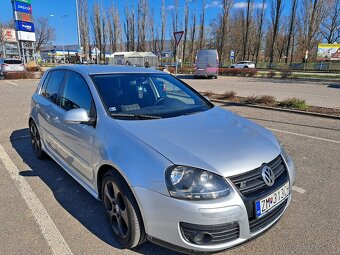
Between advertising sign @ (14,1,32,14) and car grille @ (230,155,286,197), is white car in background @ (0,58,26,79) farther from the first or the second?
car grille @ (230,155,286,197)

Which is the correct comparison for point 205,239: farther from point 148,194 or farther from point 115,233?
point 115,233

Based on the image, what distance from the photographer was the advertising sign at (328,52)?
4081 centimetres

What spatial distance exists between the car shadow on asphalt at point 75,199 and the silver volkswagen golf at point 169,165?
0.54ft

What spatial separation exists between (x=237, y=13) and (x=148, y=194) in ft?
207

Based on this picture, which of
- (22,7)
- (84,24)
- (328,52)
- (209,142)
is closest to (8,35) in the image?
(84,24)

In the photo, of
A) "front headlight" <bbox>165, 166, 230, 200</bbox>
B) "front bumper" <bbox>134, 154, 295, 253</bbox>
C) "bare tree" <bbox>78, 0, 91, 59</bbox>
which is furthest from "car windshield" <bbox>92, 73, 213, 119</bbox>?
"bare tree" <bbox>78, 0, 91, 59</bbox>

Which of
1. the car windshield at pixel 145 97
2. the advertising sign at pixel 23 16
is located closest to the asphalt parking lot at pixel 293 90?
the car windshield at pixel 145 97

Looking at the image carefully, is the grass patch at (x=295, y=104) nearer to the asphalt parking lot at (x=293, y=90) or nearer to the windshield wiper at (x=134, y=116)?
the asphalt parking lot at (x=293, y=90)

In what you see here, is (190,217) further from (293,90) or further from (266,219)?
(293,90)

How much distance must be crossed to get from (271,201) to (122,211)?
1276 millimetres

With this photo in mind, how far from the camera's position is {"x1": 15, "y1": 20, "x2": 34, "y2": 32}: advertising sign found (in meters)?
31.9

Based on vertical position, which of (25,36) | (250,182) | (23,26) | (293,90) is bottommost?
(293,90)

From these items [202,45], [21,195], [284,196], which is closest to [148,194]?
[284,196]

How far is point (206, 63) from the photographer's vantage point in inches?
919
